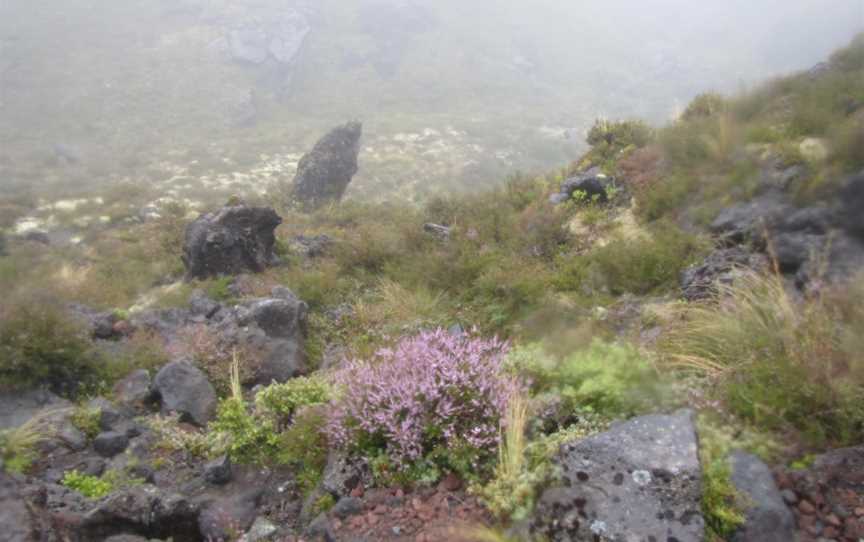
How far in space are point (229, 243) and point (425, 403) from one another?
340 inches

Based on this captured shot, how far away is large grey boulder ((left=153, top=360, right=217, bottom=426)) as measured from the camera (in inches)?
230

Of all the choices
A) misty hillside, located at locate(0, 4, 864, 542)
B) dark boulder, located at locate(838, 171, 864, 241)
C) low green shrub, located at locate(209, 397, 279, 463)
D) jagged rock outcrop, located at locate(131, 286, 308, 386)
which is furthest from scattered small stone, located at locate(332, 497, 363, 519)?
dark boulder, located at locate(838, 171, 864, 241)

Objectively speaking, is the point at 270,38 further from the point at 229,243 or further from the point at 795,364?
the point at 795,364

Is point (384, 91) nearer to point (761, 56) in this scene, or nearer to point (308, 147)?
point (308, 147)

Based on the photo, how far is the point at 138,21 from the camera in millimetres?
51594

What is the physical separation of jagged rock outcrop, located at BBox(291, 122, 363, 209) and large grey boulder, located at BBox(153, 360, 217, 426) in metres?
14.8

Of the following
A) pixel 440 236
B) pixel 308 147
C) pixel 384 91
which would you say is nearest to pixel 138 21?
pixel 384 91

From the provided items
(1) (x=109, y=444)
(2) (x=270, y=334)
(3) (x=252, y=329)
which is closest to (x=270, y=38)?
(2) (x=270, y=334)

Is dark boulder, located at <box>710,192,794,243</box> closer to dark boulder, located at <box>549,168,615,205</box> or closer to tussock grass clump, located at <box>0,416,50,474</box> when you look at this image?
dark boulder, located at <box>549,168,615,205</box>

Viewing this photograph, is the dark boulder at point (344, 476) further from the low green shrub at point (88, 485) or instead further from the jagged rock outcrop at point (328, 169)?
the jagged rock outcrop at point (328, 169)

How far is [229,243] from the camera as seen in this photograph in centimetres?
1112

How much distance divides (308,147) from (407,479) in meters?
33.1

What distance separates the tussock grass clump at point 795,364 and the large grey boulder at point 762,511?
451mm

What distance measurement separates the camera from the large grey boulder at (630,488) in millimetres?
2650
